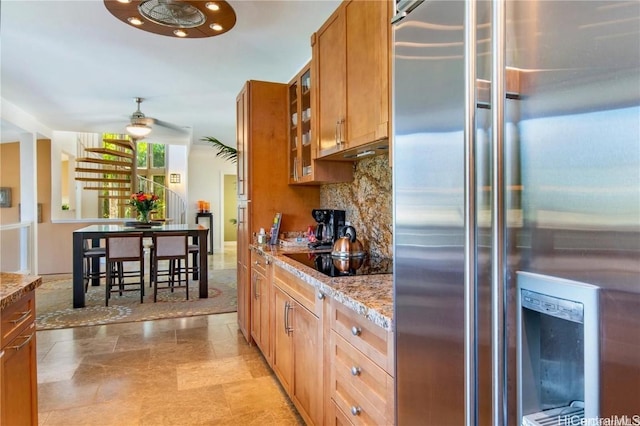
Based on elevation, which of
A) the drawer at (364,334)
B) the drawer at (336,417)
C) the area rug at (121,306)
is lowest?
the area rug at (121,306)

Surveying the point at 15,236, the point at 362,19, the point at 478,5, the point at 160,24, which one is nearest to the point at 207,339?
the point at 160,24

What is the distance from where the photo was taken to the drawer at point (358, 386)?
1225 mm

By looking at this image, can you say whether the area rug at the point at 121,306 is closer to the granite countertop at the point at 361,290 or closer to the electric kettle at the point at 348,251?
the electric kettle at the point at 348,251


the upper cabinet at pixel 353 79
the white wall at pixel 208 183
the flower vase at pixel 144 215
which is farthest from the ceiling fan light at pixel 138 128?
the white wall at pixel 208 183

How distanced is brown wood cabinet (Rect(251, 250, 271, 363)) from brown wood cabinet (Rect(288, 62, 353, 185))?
2.39 feet

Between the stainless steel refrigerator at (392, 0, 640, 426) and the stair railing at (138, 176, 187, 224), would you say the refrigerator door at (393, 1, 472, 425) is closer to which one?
the stainless steel refrigerator at (392, 0, 640, 426)

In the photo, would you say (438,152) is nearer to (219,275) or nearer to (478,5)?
(478,5)

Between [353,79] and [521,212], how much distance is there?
151 cm

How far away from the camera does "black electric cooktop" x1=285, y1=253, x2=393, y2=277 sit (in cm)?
189

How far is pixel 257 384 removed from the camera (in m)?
2.63

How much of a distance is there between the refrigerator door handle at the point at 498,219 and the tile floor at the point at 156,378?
1.73m

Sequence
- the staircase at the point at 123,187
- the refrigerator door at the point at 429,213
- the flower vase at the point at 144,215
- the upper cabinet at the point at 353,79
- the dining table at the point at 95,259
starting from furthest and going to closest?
the staircase at the point at 123,187, the flower vase at the point at 144,215, the dining table at the point at 95,259, the upper cabinet at the point at 353,79, the refrigerator door at the point at 429,213

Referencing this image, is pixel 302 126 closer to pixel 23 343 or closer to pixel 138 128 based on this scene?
pixel 23 343

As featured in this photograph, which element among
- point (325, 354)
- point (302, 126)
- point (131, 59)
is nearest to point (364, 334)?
point (325, 354)
